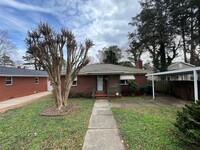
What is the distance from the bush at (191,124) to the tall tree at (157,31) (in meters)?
21.9

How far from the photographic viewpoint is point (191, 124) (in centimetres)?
436

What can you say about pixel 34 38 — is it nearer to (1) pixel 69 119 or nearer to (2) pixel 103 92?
(1) pixel 69 119

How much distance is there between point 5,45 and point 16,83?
22.3 metres

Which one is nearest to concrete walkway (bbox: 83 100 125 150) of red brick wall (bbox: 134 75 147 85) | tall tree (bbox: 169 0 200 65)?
red brick wall (bbox: 134 75 147 85)

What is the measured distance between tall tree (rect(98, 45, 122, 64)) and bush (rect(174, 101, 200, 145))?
27.0 m

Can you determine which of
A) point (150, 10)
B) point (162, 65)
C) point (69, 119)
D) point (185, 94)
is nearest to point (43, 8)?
point (69, 119)

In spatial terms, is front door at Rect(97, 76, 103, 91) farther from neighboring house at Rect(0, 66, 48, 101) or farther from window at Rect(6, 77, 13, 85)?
window at Rect(6, 77, 13, 85)

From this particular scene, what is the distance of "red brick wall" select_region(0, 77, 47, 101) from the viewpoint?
52.8 feet

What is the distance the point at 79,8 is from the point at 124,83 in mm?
9605

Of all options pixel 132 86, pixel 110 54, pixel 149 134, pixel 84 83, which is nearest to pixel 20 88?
pixel 84 83

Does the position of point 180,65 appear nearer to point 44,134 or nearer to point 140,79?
point 140,79

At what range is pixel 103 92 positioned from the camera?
1667 centimetres

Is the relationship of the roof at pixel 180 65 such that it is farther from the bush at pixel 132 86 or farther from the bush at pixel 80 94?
the bush at pixel 80 94

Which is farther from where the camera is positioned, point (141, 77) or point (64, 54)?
point (141, 77)
